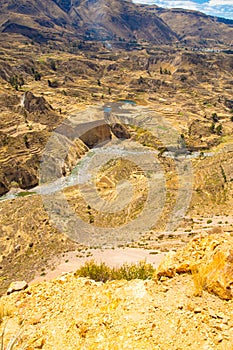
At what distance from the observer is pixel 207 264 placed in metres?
7.97

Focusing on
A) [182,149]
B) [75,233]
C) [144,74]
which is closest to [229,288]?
[75,233]

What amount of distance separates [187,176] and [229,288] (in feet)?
103

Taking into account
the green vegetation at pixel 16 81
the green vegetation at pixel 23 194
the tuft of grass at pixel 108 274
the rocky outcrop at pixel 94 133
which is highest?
the tuft of grass at pixel 108 274

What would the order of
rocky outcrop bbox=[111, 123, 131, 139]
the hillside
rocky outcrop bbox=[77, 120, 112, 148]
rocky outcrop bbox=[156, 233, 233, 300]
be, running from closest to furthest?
1. the hillside
2. rocky outcrop bbox=[156, 233, 233, 300]
3. rocky outcrop bbox=[77, 120, 112, 148]
4. rocky outcrop bbox=[111, 123, 131, 139]

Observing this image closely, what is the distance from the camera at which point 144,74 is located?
11688 cm

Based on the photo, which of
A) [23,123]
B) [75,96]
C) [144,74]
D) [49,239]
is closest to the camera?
[49,239]

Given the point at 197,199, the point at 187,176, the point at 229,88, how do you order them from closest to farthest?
the point at 197,199 → the point at 187,176 → the point at 229,88

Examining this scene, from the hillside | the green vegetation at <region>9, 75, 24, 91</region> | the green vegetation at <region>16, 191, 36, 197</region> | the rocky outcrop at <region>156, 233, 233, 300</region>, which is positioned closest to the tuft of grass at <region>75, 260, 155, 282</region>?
the hillside

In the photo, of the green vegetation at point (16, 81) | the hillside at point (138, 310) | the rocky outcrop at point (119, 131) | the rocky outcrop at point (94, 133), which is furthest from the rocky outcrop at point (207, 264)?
the green vegetation at point (16, 81)

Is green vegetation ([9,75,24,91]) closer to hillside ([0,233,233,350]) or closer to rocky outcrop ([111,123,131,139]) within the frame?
rocky outcrop ([111,123,131,139])

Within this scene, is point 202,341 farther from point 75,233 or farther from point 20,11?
point 20,11

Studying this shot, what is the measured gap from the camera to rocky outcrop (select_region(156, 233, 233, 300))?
7.29m

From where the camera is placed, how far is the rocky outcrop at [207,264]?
729 centimetres

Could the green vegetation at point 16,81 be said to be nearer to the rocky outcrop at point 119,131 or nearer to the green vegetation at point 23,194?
the rocky outcrop at point 119,131
